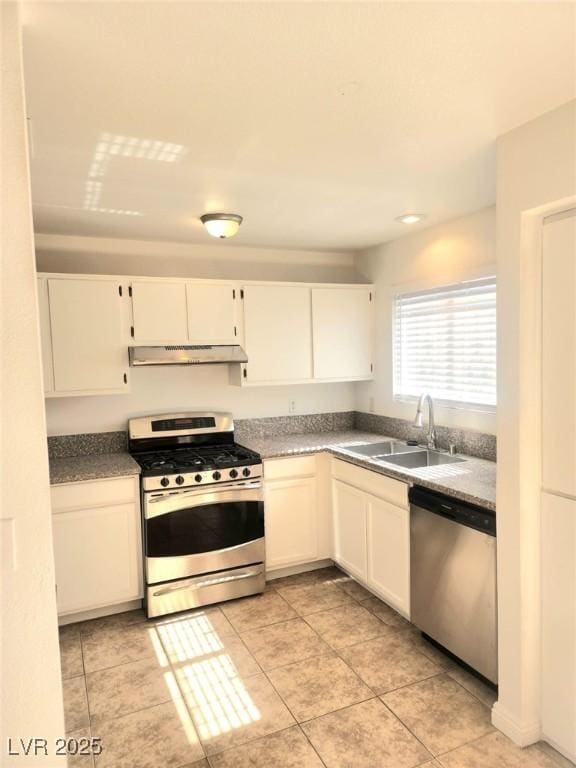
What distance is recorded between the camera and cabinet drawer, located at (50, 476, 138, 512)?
3.03 m

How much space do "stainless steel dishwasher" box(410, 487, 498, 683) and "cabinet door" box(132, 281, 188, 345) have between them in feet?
6.19

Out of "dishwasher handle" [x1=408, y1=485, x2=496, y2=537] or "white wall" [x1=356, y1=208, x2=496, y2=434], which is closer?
"dishwasher handle" [x1=408, y1=485, x2=496, y2=537]

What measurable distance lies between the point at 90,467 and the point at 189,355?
0.95m

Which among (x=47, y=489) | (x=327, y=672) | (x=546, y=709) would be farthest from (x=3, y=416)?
(x=546, y=709)

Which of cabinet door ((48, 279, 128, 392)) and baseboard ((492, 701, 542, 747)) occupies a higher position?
cabinet door ((48, 279, 128, 392))

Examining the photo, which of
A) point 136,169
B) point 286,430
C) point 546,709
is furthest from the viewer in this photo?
point 286,430

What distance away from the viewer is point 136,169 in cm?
229

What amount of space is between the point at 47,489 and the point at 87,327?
7.15 ft

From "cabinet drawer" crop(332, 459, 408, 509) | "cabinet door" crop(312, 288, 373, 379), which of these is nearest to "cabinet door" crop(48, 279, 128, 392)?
"cabinet door" crop(312, 288, 373, 379)

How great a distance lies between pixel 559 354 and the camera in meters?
1.96

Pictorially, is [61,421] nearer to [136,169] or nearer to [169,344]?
[169,344]

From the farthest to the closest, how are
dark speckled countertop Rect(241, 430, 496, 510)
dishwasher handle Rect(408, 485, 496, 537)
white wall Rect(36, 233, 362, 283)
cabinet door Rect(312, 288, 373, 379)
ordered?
cabinet door Rect(312, 288, 373, 379), white wall Rect(36, 233, 362, 283), dark speckled countertop Rect(241, 430, 496, 510), dishwasher handle Rect(408, 485, 496, 537)

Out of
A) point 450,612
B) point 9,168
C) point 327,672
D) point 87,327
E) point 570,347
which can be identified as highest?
point 9,168

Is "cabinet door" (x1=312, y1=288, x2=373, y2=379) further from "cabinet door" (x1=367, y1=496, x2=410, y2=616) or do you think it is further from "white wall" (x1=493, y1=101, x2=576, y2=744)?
"white wall" (x1=493, y1=101, x2=576, y2=744)
